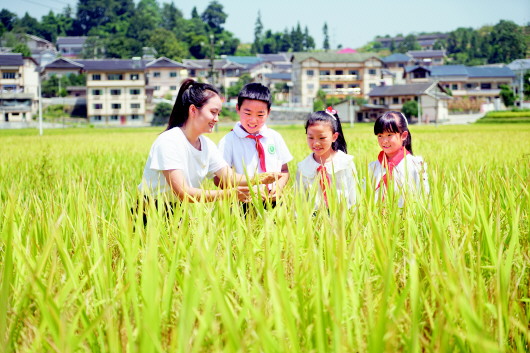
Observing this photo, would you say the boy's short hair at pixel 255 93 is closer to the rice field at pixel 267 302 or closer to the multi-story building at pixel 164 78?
the rice field at pixel 267 302

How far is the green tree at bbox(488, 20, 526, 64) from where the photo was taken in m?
71.6

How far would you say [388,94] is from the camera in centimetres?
4506

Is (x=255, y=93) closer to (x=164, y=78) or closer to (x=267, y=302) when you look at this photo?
(x=267, y=302)

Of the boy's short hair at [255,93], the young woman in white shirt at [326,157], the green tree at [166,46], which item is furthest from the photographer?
the green tree at [166,46]

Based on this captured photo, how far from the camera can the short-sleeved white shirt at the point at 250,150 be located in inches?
131

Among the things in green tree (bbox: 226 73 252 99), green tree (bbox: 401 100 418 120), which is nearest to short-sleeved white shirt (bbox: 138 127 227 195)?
green tree (bbox: 401 100 418 120)

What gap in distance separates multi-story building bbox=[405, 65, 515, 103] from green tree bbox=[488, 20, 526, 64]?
17.8m

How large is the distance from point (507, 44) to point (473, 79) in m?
25.2

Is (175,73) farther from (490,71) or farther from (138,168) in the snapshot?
(138,168)

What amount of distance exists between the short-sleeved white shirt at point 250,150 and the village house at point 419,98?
37.4 m

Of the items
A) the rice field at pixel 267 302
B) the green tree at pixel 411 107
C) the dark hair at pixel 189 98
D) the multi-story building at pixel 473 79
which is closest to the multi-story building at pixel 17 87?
the green tree at pixel 411 107

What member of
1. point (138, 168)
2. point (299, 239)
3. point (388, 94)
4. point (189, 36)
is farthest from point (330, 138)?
point (189, 36)

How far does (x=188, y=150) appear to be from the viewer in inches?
113

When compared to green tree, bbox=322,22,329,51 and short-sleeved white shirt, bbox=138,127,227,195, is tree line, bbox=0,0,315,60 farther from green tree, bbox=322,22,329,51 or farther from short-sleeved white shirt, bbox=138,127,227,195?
short-sleeved white shirt, bbox=138,127,227,195
